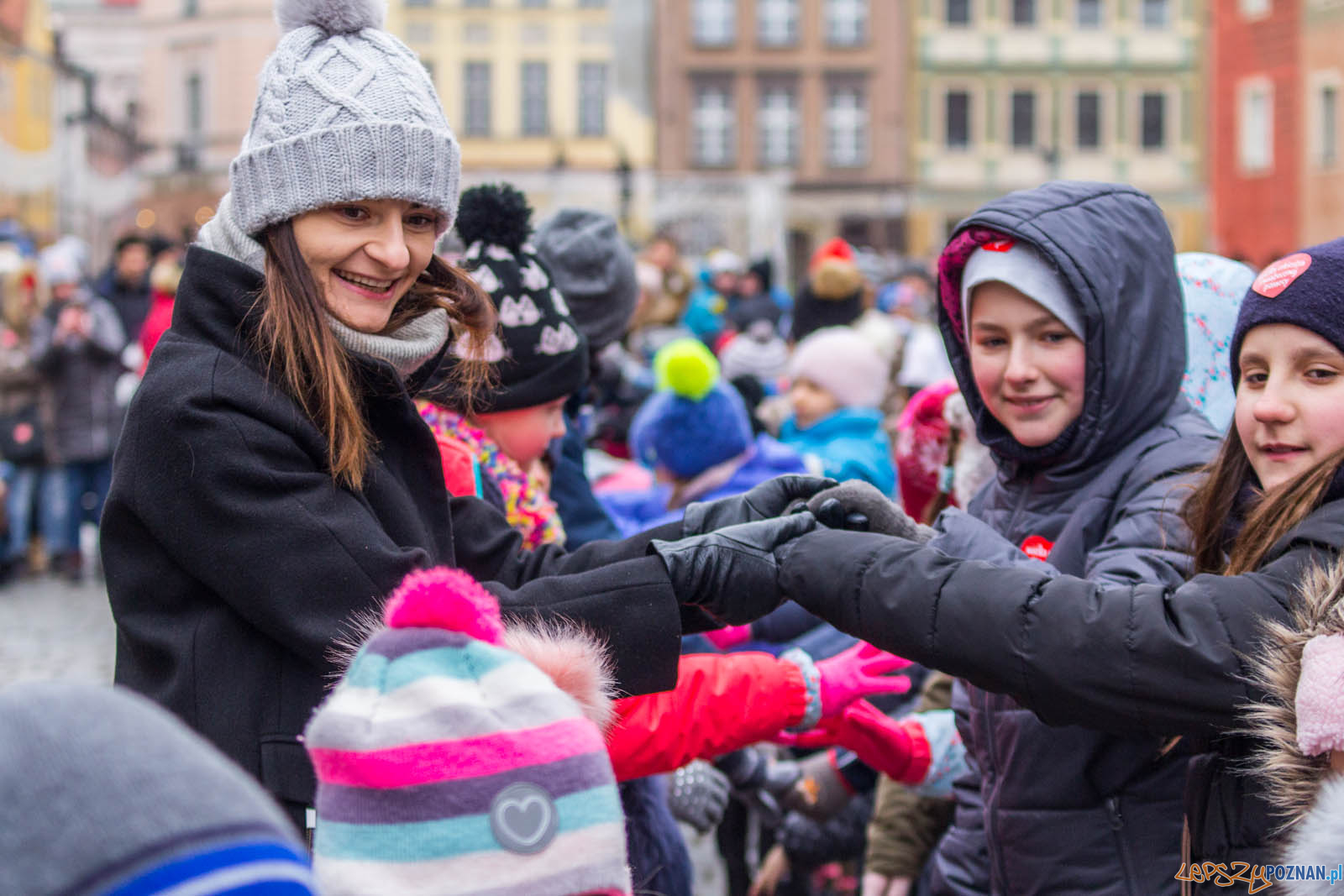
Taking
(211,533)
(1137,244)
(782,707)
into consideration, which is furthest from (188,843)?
(1137,244)

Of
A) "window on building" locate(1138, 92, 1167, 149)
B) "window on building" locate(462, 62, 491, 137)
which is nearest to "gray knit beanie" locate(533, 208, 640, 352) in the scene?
"window on building" locate(462, 62, 491, 137)

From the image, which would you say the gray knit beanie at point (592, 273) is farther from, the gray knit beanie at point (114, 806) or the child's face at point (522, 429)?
the gray knit beanie at point (114, 806)

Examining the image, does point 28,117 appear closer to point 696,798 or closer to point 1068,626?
point 696,798

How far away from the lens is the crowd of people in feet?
3.95

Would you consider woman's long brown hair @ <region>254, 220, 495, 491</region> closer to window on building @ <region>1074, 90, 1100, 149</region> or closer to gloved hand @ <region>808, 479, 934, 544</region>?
gloved hand @ <region>808, 479, 934, 544</region>

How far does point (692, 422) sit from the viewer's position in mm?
4543

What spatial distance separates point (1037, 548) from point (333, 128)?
52.5 inches

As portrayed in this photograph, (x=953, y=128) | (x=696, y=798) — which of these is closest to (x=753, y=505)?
(x=696, y=798)

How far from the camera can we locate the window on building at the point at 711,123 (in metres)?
37.8

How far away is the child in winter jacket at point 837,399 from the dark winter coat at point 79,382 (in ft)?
18.7

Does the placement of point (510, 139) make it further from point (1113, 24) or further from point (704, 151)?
point (1113, 24)

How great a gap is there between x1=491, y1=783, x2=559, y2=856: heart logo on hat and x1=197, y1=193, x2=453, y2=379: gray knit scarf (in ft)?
3.18

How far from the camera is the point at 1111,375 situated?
92.4 inches

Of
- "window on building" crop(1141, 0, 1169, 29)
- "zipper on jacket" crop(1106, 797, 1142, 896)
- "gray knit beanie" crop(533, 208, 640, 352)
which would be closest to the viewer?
"zipper on jacket" crop(1106, 797, 1142, 896)
